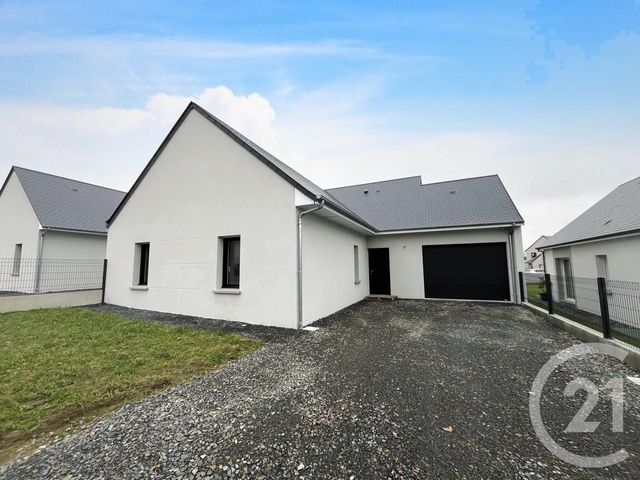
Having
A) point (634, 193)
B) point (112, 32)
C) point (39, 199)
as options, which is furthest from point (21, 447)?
point (634, 193)

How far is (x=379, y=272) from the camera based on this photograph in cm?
1254

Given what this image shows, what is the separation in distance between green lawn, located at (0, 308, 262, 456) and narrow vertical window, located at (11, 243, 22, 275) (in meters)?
7.68

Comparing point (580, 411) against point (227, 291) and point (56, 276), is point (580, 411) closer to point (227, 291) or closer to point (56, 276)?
point (227, 291)

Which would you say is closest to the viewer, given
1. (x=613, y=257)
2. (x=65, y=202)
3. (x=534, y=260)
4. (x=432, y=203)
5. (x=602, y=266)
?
(x=613, y=257)

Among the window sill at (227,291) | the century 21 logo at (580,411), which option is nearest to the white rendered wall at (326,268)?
the window sill at (227,291)

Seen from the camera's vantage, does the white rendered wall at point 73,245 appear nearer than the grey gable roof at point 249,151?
No

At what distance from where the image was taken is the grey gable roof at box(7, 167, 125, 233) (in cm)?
1222

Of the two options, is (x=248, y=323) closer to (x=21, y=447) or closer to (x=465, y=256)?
(x=21, y=447)

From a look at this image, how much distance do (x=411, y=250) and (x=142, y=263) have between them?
1145 cm

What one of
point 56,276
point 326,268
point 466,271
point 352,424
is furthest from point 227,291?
point 466,271

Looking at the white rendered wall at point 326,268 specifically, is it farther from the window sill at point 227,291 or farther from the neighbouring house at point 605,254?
the neighbouring house at point 605,254

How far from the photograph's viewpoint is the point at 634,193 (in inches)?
400

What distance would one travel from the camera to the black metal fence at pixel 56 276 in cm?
1049

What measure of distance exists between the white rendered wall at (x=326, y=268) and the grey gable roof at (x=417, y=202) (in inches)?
35.3
